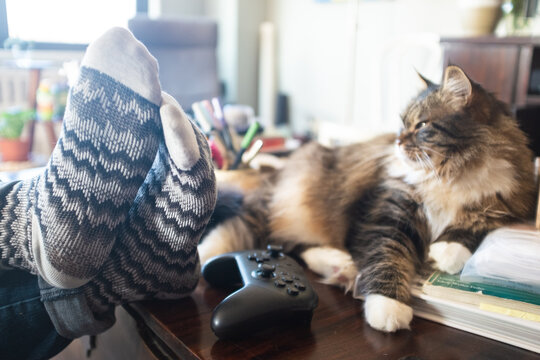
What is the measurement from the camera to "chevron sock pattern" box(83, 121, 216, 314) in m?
0.59

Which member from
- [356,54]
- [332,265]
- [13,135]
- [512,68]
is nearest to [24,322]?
[332,265]

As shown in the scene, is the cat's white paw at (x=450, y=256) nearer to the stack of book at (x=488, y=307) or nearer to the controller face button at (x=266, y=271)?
the stack of book at (x=488, y=307)

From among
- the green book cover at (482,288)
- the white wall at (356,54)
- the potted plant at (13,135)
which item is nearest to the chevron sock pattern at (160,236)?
the green book cover at (482,288)

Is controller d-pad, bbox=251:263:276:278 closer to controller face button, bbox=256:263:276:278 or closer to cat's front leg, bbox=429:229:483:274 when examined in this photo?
controller face button, bbox=256:263:276:278

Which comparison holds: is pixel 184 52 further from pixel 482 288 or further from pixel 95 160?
pixel 482 288

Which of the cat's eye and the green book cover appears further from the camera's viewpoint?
the cat's eye

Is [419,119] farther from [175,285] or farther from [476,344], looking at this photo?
[175,285]

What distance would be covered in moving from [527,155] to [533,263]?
334mm

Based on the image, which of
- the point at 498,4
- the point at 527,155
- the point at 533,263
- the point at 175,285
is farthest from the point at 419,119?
the point at 498,4

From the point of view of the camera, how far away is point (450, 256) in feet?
2.38

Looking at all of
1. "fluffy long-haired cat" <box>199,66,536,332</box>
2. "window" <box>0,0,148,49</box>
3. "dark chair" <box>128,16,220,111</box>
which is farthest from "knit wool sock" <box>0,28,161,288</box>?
"window" <box>0,0,148,49</box>

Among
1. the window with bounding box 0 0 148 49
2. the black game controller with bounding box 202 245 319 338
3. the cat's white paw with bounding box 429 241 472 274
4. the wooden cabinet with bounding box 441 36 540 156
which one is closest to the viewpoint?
the black game controller with bounding box 202 245 319 338

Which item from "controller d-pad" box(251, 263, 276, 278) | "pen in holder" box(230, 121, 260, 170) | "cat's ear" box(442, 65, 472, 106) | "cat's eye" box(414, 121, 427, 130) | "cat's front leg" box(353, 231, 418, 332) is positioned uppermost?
"cat's ear" box(442, 65, 472, 106)

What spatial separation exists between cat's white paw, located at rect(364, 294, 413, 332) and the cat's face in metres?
0.31
